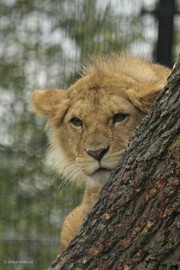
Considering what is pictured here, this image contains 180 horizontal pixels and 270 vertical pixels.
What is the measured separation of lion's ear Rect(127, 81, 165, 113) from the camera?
120 inches

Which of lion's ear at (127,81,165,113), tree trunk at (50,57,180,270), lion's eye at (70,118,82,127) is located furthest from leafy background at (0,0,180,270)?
tree trunk at (50,57,180,270)

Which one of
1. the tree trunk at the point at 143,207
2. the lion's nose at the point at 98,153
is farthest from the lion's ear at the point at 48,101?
the tree trunk at the point at 143,207

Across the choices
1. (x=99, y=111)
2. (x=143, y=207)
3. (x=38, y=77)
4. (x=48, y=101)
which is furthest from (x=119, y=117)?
(x=38, y=77)

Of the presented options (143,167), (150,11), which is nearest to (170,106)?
(143,167)

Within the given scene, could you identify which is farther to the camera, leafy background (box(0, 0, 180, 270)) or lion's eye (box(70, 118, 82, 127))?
leafy background (box(0, 0, 180, 270))

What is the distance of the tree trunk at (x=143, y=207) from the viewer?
1737mm

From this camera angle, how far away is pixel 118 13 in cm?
506

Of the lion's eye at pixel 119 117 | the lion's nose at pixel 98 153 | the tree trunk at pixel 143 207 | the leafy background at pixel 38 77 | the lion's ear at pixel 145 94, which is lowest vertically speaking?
the leafy background at pixel 38 77

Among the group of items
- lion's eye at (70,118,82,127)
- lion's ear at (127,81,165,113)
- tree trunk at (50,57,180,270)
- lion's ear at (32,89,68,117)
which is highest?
tree trunk at (50,57,180,270)

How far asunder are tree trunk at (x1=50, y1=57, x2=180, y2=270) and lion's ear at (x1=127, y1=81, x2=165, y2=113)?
118 centimetres

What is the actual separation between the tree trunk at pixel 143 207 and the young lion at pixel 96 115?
107cm

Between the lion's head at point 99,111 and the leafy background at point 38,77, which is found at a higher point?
the lion's head at point 99,111

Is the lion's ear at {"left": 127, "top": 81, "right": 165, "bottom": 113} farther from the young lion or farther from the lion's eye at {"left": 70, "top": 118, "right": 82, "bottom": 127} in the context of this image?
the lion's eye at {"left": 70, "top": 118, "right": 82, "bottom": 127}

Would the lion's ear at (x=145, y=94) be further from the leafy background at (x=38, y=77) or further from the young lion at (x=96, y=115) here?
the leafy background at (x=38, y=77)
